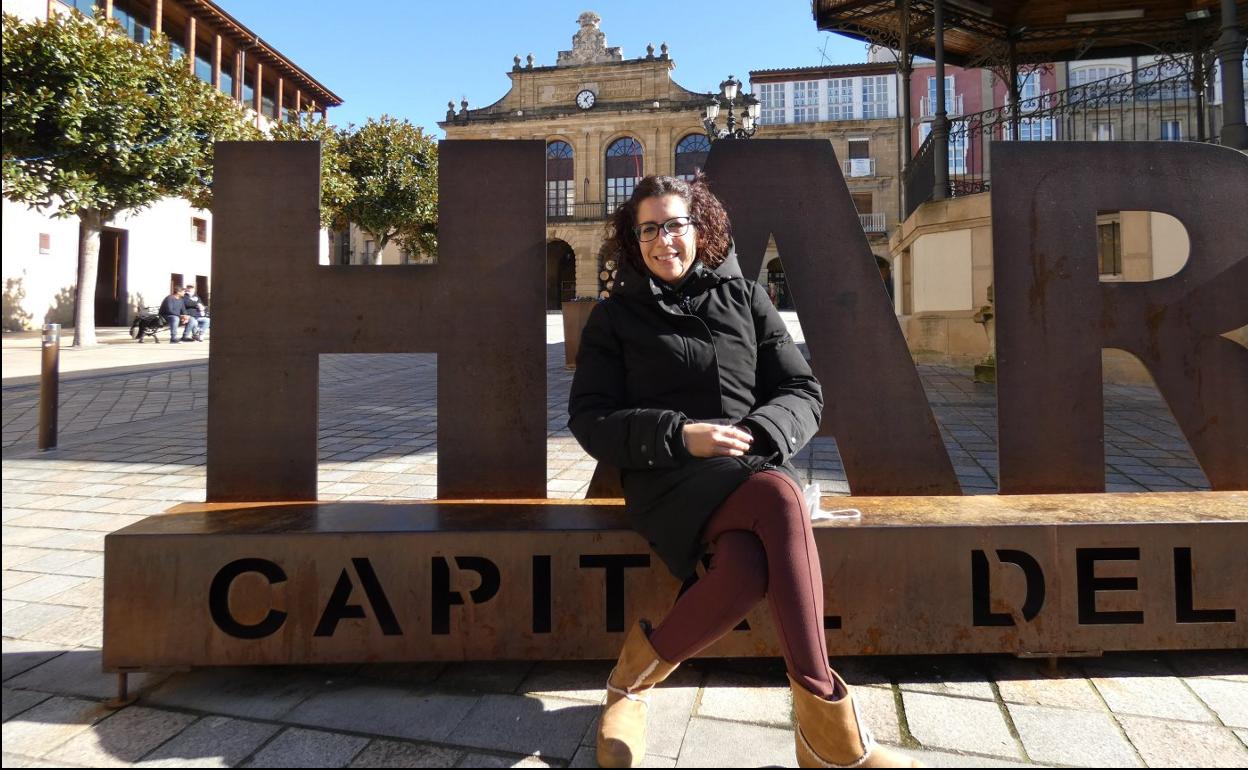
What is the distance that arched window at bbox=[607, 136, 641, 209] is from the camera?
4381 centimetres

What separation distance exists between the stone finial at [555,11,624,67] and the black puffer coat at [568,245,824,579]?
46.4 metres

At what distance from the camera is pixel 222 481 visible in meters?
2.53

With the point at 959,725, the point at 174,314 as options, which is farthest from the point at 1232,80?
the point at 174,314

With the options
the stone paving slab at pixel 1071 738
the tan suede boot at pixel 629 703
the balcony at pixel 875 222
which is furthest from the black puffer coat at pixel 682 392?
the balcony at pixel 875 222

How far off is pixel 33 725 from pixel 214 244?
1482 mm

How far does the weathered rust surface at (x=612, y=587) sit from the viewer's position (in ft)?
6.78

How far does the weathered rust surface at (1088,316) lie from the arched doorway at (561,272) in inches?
1677

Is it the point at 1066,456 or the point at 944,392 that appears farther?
the point at 944,392

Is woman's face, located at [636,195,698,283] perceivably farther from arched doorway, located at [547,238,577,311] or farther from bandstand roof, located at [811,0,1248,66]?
arched doorway, located at [547,238,577,311]

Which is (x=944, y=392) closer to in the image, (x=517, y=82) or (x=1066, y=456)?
(x=1066, y=456)

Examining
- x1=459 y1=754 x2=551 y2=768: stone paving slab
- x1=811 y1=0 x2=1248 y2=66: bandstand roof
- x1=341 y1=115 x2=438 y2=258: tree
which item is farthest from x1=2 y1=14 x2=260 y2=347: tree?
x1=811 y1=0 x2=1248 y2=66: bandstand roof

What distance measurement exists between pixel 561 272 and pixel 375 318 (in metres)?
44.4

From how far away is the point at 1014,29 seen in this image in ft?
37.7

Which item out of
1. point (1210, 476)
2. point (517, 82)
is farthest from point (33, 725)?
point (517, 82)
